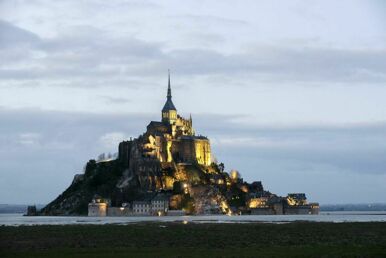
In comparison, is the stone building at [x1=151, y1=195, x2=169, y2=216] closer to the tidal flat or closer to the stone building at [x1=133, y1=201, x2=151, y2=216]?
the stone building at [x1=133, y1=201, x2=151, y2=216]

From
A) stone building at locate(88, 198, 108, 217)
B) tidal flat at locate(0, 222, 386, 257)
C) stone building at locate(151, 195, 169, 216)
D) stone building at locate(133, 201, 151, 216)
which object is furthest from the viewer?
stone building at locate(133, 201, 151, 216)

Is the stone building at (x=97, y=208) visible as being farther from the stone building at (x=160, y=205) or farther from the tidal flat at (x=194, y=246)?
the tidal flat at (x=194, y=246)

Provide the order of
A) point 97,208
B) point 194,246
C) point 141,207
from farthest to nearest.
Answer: point 141,207
point 97,208
point 194,246

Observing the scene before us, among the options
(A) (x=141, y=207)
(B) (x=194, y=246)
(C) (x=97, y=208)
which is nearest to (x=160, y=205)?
(A) (x=141, y=207)

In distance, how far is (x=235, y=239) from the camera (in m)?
60.4

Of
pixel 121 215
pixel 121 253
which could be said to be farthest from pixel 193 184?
pixel 121 253

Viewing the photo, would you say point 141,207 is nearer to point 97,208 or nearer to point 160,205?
point 160,205

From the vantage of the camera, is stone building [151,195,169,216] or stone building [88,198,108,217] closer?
stone building [88,198,108,217]

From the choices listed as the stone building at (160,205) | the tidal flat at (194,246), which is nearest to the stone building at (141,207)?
the stone building at (160,205)

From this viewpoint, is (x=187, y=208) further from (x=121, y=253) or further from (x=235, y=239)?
(x=121, y=253)

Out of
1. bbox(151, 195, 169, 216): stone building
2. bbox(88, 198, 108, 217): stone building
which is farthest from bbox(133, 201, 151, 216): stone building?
bbox(88, 198, 108, 217): stone building

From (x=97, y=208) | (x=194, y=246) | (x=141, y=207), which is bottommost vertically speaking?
(x=194, y=246)

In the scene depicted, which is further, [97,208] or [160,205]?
[160,205]

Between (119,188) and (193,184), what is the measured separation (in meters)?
21.1
